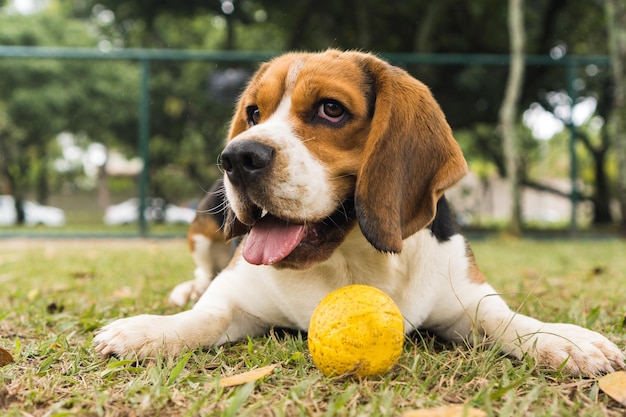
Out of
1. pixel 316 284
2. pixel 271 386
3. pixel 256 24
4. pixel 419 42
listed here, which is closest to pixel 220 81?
pixel 419 42

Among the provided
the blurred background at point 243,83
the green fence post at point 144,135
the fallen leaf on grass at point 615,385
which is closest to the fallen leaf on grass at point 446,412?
the fallen leaf on grass at point 615,385

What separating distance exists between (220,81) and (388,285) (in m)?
8.14

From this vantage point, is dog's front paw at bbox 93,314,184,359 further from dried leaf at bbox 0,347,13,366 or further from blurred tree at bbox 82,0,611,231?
blurred tree at bbox 82,0,611,231

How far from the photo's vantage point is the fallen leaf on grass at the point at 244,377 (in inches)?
71.5

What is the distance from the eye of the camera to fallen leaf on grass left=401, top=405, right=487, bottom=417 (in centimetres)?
154

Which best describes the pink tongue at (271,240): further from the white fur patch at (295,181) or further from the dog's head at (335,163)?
the white fur patch at (295,181)

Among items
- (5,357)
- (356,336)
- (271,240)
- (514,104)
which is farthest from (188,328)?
(514,104)

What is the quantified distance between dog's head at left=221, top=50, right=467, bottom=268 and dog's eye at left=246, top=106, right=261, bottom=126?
15 centimetres

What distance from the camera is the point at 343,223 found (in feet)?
7.72

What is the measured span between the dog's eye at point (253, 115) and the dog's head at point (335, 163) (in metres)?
0.15

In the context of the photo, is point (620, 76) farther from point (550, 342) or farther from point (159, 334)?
point (159, 334)

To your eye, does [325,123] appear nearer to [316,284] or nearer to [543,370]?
[316,284]

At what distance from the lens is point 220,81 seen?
998cm

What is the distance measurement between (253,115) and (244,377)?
1302mm
